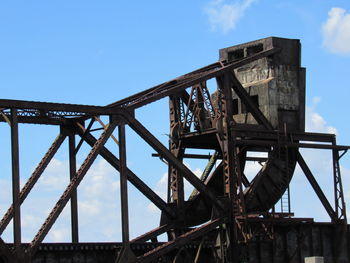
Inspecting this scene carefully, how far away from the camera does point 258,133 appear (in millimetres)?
44281

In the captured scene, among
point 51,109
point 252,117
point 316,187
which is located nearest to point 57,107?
point 51,109

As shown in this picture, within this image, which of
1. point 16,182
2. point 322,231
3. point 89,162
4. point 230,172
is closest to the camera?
point 16,182

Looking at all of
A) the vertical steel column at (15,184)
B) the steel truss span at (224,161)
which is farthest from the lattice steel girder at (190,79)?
the vertical steel column at (15,184)

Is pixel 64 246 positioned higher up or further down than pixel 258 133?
further down

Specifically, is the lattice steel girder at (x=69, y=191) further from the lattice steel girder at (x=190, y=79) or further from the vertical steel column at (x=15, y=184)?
the lattice steel girder at (x=190, y=79)

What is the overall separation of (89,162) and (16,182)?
3534mm

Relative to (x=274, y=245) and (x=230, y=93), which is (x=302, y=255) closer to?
(x=274, y=245)

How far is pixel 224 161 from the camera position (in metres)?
43.2

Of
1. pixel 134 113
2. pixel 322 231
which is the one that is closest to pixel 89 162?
pixel 134 113

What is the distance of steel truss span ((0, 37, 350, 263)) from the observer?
39.0 metres

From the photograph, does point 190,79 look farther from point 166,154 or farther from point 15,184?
point 15,184

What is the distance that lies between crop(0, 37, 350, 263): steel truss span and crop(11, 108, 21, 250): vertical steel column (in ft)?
4.80

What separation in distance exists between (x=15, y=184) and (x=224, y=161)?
35.5 feet

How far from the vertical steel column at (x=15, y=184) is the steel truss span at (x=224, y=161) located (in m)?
1.46
